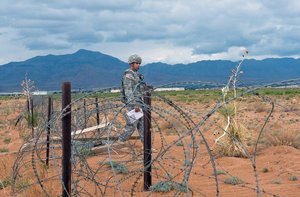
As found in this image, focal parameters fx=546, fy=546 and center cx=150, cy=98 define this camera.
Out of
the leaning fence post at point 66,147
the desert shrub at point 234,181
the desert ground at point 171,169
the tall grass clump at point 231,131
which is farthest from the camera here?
the tall grass clump at point 231,131

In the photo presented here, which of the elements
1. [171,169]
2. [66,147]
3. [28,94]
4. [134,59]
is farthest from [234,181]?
[28,94]

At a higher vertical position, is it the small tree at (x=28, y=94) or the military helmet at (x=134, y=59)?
the military helmet at (x=134, y=59)

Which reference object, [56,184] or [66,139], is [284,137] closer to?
Answer: [56,184]

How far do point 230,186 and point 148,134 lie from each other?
1.44 meters

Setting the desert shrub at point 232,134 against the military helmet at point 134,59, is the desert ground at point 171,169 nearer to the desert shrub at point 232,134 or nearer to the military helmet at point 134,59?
the desert shrub at point 232,134

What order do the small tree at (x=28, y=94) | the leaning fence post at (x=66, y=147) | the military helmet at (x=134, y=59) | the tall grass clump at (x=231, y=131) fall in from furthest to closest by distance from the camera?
the small tree at (x=28, y=94), the tall grass clump at (x=231, y=131), the military helmet at (x=134, y=59), the leaning fence post at (x=66, y=147)

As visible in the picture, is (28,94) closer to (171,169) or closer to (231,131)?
(231,131)

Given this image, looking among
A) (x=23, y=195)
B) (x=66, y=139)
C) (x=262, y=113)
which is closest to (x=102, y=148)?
(x=23, y=195)

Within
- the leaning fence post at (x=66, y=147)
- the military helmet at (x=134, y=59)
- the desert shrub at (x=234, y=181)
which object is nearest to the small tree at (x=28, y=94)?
the military helmet at (x=134, y=59)

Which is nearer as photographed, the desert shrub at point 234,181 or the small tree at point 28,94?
the desert shrub at point 234,181

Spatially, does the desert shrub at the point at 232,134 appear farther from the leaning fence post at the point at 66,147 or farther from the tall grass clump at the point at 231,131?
the leaning fence post at the point at 66,147

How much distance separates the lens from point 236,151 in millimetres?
10695

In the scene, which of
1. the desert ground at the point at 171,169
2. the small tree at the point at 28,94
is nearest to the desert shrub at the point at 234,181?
the desert ground at the point at 171,169

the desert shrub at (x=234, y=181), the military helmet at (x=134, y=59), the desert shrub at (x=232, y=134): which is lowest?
the desert shrub at (x=234, y=181)
